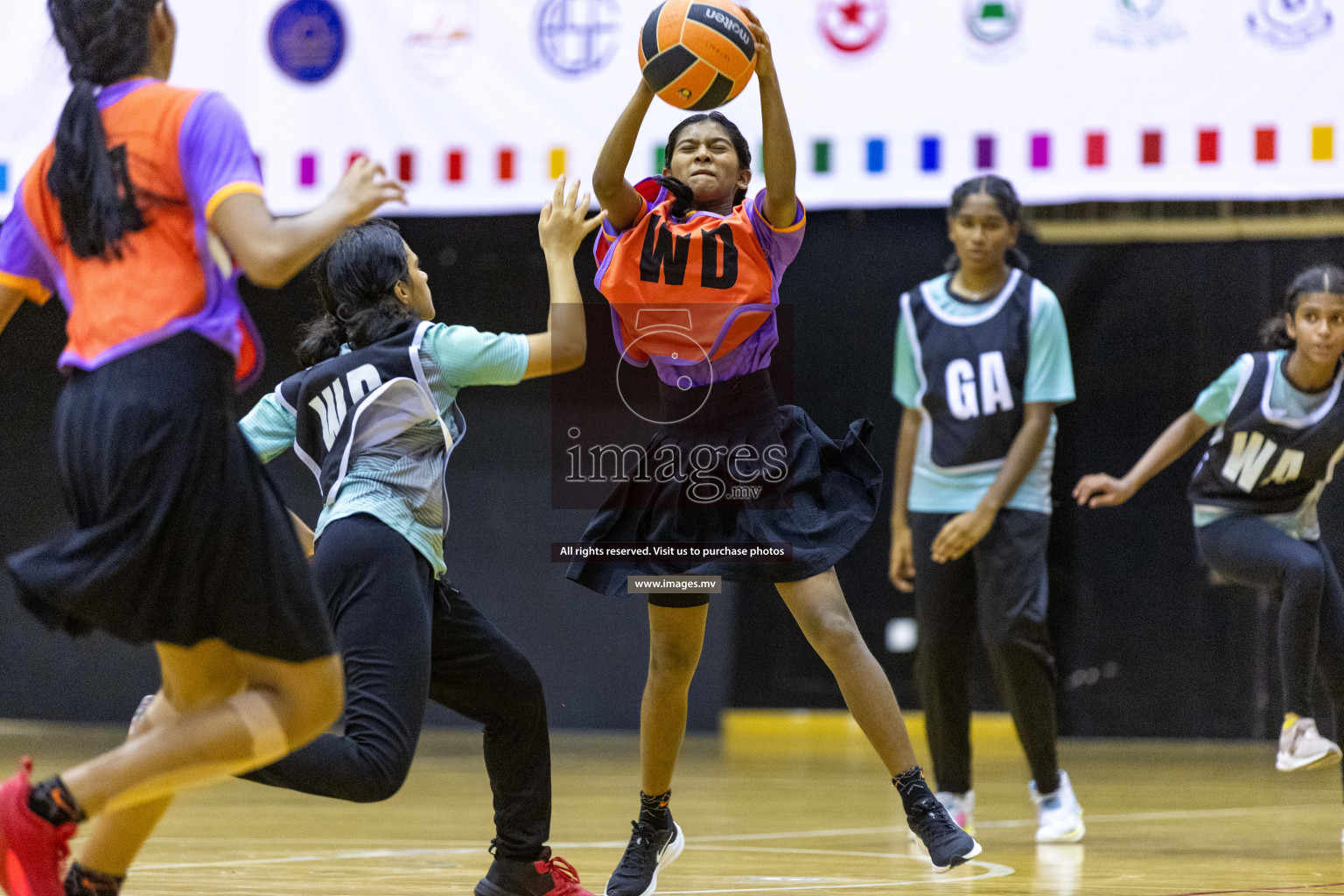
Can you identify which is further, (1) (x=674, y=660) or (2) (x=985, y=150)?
(2) (x=985, y=150)

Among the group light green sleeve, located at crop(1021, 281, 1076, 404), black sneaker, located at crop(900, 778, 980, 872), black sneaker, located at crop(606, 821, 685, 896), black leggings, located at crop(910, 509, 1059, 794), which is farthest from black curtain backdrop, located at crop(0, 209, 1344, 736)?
black sneaker, located at crop(900, 778, 980, 872)

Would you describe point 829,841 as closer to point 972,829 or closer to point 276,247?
point 972,829

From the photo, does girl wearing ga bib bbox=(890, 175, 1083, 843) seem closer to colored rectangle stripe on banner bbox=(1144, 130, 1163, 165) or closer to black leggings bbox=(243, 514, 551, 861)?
colored rectangle stripe on banner bbox=(1144, 130, 1163, 165)

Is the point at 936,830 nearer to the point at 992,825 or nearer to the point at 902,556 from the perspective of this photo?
the point at 992,825

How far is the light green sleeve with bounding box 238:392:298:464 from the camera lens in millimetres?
3199

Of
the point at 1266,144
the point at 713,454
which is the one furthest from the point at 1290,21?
the point at 713,454

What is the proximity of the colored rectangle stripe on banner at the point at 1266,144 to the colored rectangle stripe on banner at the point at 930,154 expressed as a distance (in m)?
1.13

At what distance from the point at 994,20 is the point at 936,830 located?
3564 millimetres

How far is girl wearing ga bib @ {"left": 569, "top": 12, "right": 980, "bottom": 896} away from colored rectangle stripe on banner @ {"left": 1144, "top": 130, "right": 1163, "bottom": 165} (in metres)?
2.66

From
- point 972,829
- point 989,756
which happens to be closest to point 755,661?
point 989,756

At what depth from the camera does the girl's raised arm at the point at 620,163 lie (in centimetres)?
345

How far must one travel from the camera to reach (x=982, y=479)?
492 centimetres

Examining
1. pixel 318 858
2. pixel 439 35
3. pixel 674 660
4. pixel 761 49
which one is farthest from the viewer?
pixel 439 35

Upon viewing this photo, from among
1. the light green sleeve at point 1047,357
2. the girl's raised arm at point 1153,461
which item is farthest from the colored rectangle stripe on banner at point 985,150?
the girl's raised arm at point 1153,461
